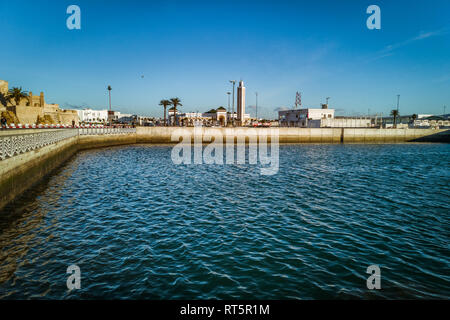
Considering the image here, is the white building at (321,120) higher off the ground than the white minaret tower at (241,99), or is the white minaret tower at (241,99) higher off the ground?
the white minaret tower at (241,99)

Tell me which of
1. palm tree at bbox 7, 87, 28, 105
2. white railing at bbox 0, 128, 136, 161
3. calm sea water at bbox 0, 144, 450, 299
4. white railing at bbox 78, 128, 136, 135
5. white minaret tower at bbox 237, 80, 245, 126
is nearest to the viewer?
calm sea water at bbox 0, 144, 450, 299

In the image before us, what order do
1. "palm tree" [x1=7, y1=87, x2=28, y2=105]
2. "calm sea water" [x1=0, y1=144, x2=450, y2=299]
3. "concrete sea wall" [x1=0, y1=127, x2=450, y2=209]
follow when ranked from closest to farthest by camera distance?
"calm sea water" [x1=0, y1=144, x2=450, y2=299]
"concrete sea wall" [x1=0, y1=127, x2=450, y2=209]
"palm tree" [x1=7, y1=87, x2=28, y2=105]

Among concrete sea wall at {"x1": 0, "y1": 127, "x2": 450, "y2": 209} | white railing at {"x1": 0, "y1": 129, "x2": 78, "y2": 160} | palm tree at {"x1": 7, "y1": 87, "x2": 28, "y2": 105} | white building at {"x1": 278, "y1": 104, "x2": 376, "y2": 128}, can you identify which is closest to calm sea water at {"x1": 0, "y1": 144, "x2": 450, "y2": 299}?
concrete sea wall at {"x1": 0, "y1": 127, "x2": 450, "y2": 209}

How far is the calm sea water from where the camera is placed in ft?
26.2

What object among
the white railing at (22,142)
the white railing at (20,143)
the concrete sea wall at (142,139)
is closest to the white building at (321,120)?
the concrete sea wall at (142,139)

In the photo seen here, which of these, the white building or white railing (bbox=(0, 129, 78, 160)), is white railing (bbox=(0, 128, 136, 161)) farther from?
the white building

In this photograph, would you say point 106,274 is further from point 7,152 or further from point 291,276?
point 7,152

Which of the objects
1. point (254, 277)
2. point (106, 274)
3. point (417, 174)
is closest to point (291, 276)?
point (254, 277)

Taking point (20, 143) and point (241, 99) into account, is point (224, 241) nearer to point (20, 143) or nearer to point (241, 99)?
point (20, 143)

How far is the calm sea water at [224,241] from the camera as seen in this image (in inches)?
315

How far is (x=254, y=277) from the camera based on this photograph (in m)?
8.59

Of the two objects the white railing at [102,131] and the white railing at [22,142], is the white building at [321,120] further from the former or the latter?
the white railing at [22,142]

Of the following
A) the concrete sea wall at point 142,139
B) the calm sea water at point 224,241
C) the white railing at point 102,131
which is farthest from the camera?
the white railing at point 102,131

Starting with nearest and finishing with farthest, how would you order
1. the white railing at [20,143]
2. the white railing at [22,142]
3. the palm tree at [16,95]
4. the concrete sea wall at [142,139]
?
the white railing at [20,143]
the white railing at [22,142]
the concrete sea wall at [142,139]
the palm tree at [16,95]
